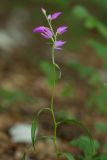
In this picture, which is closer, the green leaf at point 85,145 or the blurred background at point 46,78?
the green leaf at point 85,145

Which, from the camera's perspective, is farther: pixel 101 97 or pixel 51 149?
pixel 101 97

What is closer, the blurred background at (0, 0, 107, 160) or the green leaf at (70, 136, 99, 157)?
the green leaf at (70, 136, 99, 157)

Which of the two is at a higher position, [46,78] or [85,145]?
[85,145]

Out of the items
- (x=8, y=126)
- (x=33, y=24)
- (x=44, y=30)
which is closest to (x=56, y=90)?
(x=8, y=126)

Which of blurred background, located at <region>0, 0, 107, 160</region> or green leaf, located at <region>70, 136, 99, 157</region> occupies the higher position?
green leaf, located at <region>70, 136, 99, 157</region>

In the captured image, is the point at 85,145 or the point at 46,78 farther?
the point at 46,78

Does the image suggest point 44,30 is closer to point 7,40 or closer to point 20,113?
point 20,113

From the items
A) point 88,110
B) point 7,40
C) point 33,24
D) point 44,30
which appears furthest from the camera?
point 33,24

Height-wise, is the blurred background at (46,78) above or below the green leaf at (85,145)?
below
